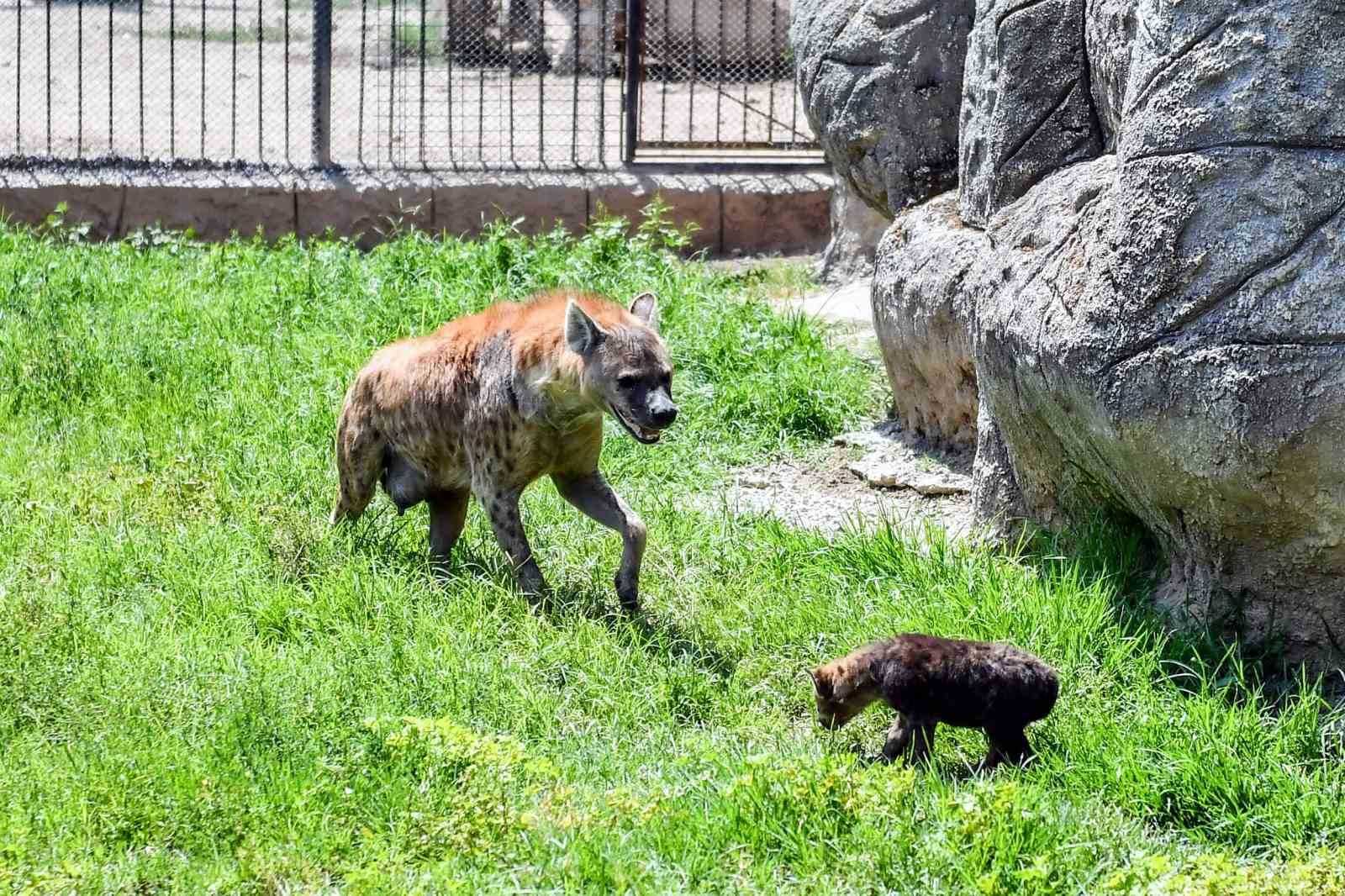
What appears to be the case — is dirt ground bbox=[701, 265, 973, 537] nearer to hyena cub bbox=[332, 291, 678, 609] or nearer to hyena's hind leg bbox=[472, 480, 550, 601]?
hyena cub bbox=[332, 291, 678, 609]

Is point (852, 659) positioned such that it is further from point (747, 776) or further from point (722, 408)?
point (722, 408)

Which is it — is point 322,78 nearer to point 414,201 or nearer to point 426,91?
point 414,201

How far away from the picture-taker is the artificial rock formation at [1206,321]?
445cm

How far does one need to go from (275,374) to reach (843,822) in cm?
454

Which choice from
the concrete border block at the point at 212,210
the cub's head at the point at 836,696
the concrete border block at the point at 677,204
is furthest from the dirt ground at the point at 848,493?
the concrete border block at the point at 212,210

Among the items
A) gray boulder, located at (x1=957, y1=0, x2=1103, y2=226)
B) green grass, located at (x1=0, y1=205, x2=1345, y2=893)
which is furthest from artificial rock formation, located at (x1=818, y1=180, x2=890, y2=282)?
gray boulder, located at (x1=957, y1=0, x2=1103, y2=226)

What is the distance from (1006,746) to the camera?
4430 mm

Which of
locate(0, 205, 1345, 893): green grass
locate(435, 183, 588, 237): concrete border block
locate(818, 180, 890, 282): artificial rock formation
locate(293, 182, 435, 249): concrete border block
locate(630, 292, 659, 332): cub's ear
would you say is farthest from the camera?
locate(435, 183, 588, 237): concrete border block

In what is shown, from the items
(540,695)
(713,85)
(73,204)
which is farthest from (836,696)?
(713,85)

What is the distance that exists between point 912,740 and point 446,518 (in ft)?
7.55

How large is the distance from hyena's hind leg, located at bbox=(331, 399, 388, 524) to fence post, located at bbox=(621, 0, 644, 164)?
18.0ft

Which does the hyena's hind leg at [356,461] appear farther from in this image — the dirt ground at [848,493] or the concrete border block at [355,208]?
the concrete border block at [355,208]

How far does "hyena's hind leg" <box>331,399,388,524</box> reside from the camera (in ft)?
20.1

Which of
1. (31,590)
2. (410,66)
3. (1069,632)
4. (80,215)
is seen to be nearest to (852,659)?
(1069,632)
